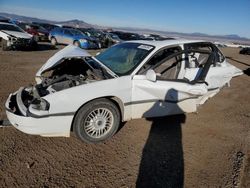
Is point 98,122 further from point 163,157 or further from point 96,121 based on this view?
point 163,157

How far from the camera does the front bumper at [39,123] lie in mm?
3408

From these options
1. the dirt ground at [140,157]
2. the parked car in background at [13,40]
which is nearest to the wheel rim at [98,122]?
the dirt ground at [140,157]

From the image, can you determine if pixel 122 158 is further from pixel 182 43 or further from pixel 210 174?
pixel 182 43

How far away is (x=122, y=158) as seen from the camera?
365 cm

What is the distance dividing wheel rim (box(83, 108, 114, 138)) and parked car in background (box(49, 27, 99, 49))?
15447 mm

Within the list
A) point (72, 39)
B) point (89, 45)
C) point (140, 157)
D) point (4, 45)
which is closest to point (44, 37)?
point (72, 39)

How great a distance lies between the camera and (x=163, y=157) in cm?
371

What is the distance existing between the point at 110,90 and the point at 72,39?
16.3 meters

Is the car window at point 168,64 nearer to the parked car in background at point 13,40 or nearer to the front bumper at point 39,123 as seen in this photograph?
the front bumper at point 39,123

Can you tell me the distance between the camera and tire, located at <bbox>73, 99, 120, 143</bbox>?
3717 millimetres

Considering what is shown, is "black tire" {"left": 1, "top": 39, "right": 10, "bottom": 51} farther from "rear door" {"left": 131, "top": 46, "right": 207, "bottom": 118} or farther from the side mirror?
the side mirror

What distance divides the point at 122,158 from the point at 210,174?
1.28m

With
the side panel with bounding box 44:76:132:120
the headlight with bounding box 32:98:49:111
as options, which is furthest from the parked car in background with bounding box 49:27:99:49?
the headlight with bounding box 32:98:49:111

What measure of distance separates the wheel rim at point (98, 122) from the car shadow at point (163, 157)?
0.73 meters
